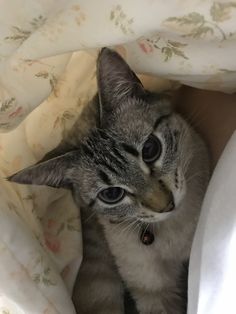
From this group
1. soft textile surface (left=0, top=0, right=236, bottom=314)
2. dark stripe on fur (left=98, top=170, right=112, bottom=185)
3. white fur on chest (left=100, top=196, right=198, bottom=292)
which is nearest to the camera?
soft textile surface (left=0, top=0, right=236, bottom=314)

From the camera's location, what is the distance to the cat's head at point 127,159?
121 centimetres

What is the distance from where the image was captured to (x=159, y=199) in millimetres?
1203

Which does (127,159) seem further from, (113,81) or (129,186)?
(113,81)

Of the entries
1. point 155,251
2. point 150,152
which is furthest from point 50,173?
point 155,251

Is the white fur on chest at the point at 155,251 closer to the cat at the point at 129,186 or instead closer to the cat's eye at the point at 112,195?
the cat at the point at 129,186

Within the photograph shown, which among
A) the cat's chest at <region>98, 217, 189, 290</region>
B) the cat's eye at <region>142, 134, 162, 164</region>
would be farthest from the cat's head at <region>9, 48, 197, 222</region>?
the cat's chest at <region>98, 217, 189, 290</region>

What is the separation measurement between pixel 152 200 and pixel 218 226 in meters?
0.25

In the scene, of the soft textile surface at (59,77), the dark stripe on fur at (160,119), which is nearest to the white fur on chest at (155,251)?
the soft textile surface at (59,77)

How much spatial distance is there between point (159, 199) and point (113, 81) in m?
0.26

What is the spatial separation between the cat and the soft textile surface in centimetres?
7

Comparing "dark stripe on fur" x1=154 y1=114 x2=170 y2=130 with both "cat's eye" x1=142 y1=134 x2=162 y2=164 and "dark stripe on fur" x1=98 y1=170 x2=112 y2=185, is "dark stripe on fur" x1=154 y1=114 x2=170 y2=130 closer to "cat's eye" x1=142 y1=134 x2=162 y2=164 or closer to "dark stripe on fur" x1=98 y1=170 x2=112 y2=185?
"cat's eye" x1=142 y1=134 x2=162 y2=164

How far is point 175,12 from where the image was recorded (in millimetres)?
948

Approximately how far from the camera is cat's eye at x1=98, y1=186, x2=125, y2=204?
49.9 inches

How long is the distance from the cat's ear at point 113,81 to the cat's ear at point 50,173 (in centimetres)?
15
